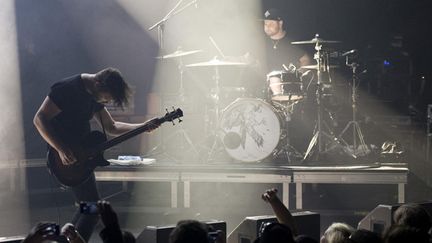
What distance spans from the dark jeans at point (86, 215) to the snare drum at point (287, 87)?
4.47 m

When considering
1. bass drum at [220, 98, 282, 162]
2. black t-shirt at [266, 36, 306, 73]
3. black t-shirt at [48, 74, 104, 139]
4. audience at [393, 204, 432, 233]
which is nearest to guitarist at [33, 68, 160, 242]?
black t-shirt at [48, 74, 104, 139]

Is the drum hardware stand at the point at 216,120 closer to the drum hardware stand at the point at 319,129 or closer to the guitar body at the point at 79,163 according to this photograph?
the drum hardware stand at the point at 319,129

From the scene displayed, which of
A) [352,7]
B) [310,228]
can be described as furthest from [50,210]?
[352,7]

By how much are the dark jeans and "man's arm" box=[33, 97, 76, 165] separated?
227 mm

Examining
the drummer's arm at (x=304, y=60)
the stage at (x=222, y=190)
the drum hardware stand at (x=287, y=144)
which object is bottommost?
the stage at (x=222, y=190)

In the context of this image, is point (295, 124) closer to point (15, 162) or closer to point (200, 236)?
point (15, 162)

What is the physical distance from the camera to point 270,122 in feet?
29.5

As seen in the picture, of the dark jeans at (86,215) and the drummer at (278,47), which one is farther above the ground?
the drummer at (278,47)

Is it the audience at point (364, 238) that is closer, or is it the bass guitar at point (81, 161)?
the audience at point (364, 238)

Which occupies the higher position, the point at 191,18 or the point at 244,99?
the point at 191,18

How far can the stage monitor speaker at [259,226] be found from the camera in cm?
436

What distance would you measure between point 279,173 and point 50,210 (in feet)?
9.62

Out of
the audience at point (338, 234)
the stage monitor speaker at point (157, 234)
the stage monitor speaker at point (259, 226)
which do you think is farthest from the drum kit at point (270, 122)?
the audience at point (338, 234)

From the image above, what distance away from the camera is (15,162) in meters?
9.41
